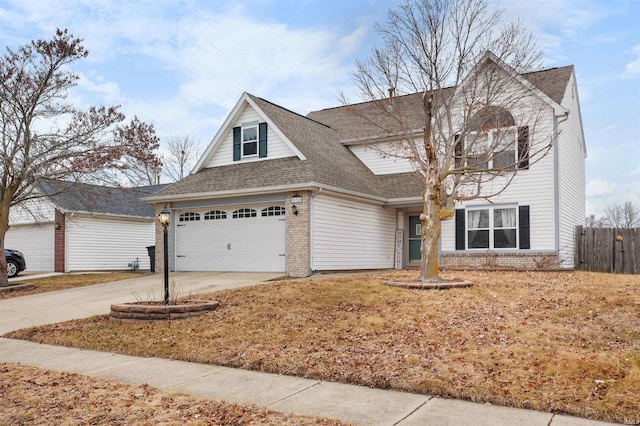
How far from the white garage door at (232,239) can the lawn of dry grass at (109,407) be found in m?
10.5

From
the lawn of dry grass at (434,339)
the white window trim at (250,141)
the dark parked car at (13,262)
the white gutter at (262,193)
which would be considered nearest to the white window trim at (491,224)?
the white gutter at (262,193)

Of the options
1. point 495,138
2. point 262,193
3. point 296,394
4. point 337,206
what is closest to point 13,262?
point 262,193

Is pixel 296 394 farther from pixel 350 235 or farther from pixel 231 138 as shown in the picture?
pixel 231 138

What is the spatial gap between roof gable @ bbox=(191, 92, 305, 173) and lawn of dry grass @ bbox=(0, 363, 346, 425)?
12.3 metres

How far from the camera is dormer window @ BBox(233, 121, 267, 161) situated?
731 inches

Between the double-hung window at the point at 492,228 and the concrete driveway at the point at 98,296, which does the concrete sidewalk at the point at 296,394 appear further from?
the double-hung window at the point at 492,228

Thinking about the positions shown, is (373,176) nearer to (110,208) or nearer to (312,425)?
(110,208)

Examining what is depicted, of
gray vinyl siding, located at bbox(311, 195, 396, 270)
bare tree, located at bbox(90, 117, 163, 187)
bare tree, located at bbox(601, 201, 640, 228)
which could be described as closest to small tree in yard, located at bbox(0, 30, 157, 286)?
bare tree, located at bbox(90, 117, 163, 187)

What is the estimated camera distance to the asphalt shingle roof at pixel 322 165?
1662cm

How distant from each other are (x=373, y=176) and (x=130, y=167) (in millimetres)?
8880

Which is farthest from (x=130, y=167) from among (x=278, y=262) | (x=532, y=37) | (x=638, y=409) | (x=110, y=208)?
(x=638, y=409)

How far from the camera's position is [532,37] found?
519 inches

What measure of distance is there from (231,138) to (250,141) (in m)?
0.93

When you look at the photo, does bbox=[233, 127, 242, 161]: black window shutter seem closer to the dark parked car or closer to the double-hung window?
the double-hung window
